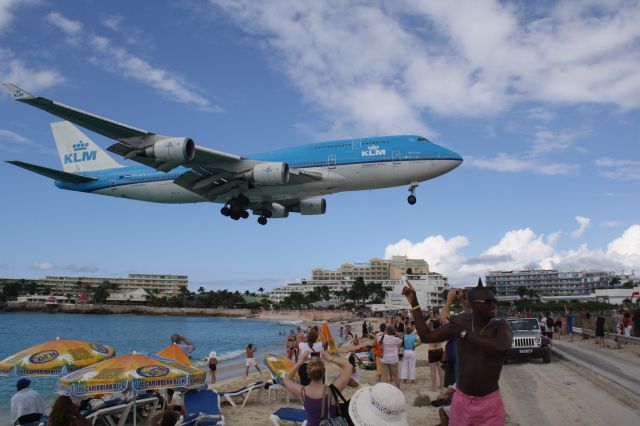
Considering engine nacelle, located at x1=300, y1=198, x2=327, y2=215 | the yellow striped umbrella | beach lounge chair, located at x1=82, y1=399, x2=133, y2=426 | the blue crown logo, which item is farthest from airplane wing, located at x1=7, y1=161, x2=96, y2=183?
the yellow striped umbrella

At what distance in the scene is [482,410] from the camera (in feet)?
13.7

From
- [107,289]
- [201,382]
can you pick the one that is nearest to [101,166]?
[201,382]

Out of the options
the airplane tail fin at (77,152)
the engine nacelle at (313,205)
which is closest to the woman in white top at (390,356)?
the engine nacelle at (313,205)

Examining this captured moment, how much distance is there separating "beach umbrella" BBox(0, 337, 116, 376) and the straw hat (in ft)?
27.4

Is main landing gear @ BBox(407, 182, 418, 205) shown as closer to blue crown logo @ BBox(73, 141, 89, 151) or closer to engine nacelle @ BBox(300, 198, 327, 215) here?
engine nacelle @ BBox(300, 198, 327, 215)

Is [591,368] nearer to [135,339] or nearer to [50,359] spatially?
[50,359]

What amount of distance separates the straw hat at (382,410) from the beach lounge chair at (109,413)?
26.3 ft

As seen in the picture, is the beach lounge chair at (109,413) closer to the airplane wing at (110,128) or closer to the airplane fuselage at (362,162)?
the airplane wing at (110,128)

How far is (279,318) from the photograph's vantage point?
14600 cm

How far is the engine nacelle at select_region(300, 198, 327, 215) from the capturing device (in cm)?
3188

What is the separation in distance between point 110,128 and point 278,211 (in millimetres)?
11610

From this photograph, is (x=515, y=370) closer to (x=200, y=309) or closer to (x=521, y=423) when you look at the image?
(x=521, y=423)

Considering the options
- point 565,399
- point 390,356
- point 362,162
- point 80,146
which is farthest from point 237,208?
point 565,399

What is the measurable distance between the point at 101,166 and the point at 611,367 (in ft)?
106
